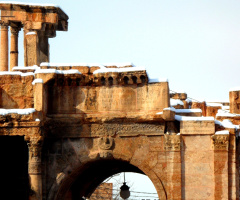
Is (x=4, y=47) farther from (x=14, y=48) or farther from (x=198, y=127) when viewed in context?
(x=198, y=127)

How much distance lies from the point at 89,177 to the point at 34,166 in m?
5.16

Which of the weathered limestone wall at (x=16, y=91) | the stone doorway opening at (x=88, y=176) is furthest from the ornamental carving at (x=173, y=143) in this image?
the weathered limestone wall at (x=16, y=91)

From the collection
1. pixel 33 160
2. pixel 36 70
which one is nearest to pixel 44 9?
pixel 36 70

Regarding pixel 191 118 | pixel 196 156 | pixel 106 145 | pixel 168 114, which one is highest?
pixel 168 114

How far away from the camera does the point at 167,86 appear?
3069cm

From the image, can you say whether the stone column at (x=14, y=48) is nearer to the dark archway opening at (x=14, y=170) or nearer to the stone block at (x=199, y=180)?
the dark archway opening at (x=14, y=170)

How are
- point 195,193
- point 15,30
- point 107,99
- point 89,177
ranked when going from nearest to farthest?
point 195,193
point 107,99
point 89,177
point 15,30

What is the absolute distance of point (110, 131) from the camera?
101 feet

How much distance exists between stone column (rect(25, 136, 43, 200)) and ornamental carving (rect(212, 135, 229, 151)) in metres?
5.45

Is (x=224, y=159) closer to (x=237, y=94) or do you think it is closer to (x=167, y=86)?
(x=167, y=86)

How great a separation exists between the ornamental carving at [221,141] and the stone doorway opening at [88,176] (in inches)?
150

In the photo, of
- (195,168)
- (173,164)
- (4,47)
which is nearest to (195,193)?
(195,168)

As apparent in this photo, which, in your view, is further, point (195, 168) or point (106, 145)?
point (106, 145)

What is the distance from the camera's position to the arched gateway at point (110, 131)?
30328 mm
